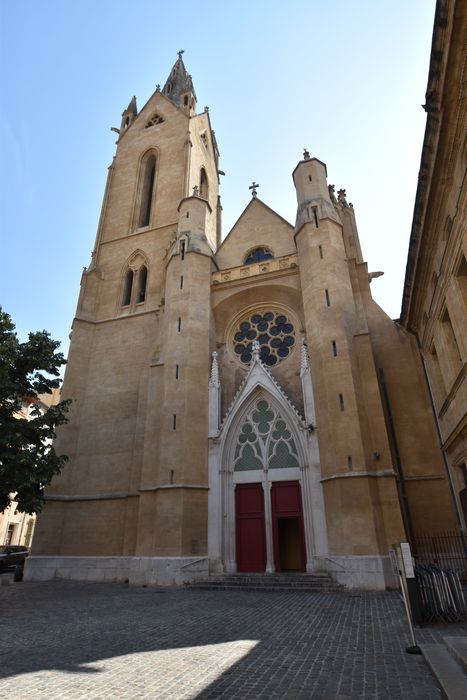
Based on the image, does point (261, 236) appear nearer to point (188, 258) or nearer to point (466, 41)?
point (188, 258)

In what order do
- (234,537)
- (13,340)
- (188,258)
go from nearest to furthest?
(13,340)
(234,537)
(188,258)

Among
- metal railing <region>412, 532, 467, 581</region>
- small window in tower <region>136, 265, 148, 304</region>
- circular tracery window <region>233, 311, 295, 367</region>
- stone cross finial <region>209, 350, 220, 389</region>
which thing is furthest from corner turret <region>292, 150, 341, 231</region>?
metal railing <region>412, 532, 467, 581</region>

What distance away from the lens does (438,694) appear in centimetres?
424

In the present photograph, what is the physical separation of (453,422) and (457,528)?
395 cm

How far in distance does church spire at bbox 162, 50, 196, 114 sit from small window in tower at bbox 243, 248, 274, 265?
62.4 feet

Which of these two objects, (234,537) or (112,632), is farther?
(234,537)

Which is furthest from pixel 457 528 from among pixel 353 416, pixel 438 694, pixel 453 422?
pixel 438 694

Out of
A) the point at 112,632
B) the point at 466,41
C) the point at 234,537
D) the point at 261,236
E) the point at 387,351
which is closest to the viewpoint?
the point at 112,632

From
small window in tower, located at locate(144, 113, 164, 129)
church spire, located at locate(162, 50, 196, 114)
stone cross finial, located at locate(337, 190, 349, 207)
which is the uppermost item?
church spire, located at locate(162, 50, 196, 114)

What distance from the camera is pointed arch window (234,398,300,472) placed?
1639cm

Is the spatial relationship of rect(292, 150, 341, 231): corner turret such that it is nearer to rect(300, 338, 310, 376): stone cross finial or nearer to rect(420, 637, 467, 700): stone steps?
rect(300, 338, 310, 376): stone cross finial

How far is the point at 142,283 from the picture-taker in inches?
948

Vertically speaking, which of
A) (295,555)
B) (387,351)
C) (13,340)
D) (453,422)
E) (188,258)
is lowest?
(295,555)

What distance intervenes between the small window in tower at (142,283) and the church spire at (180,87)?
18.1 metres
